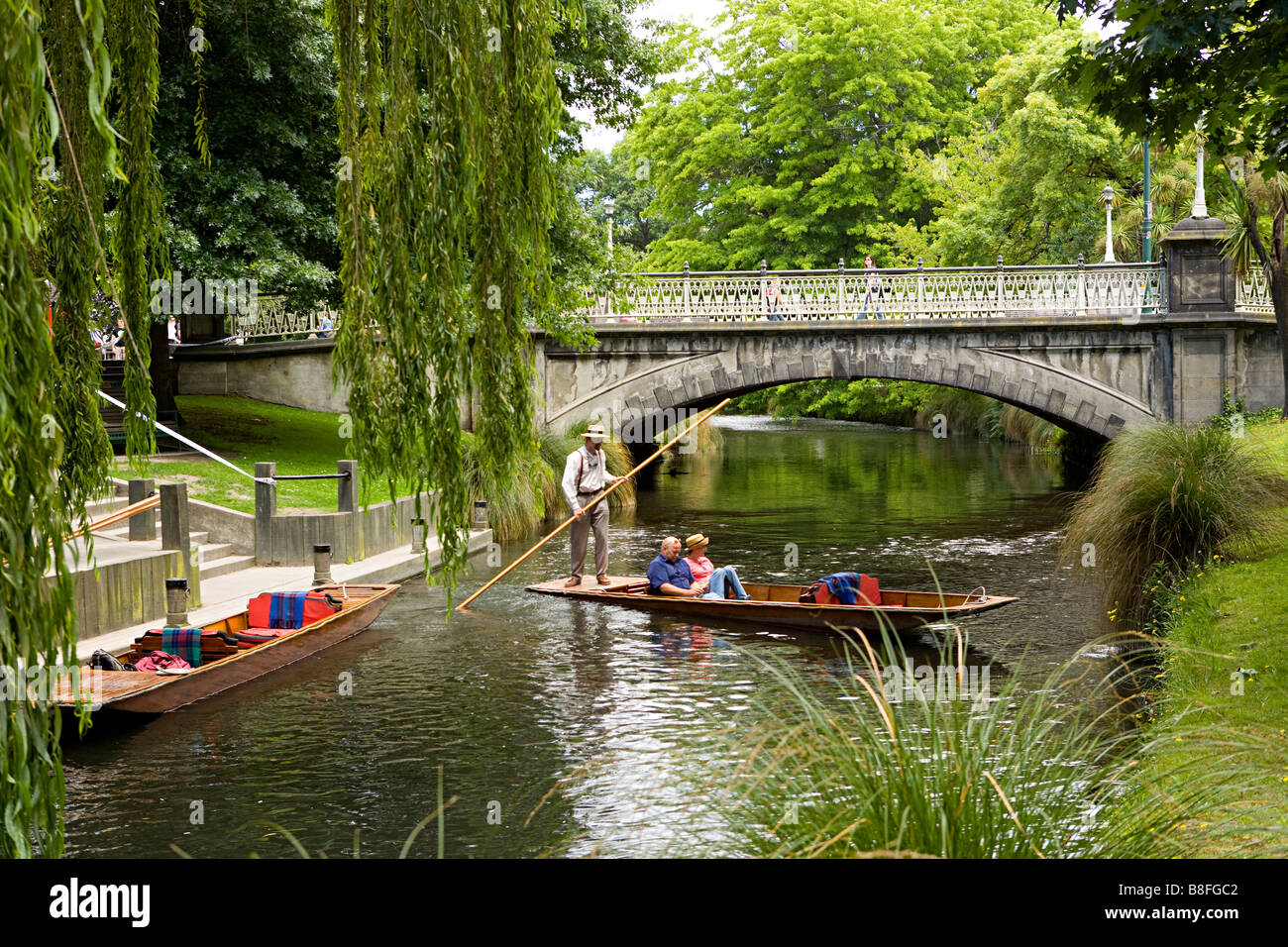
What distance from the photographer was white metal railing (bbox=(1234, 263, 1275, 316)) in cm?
2245

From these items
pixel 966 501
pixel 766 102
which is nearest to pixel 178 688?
pixel 966 501

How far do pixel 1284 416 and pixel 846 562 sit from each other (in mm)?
8465

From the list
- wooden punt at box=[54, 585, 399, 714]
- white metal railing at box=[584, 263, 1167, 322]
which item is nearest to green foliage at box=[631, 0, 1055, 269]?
white metal railing at box=[584, 263, 1167, 322]

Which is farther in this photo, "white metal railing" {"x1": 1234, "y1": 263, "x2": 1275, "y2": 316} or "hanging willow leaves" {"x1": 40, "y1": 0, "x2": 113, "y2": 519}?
"white metal railing" {"x1": 1234, "y1": 263, "x2": 1275, "y2": 316}

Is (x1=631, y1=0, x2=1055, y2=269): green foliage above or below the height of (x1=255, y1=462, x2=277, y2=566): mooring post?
above

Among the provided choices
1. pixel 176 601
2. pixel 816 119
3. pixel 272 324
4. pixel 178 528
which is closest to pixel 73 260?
pixel 176 601

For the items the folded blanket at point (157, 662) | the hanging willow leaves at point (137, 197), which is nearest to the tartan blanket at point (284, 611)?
the folded blanket at point (157, 662)

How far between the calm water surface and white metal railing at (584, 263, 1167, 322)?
5.63m

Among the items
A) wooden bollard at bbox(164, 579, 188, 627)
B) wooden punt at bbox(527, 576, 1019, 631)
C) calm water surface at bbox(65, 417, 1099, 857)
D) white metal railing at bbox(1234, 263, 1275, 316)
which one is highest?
white metal railing at bbox(1234, 263, 1275, 316)

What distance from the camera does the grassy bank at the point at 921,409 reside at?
35.6 meters

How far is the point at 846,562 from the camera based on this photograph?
17.1 metres

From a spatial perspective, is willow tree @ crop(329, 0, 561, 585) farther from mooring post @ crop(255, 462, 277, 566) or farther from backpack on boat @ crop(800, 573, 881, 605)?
mooring post @ crop(255, 462, 277, 566)

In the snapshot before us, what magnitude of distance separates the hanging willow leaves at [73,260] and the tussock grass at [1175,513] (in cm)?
861
